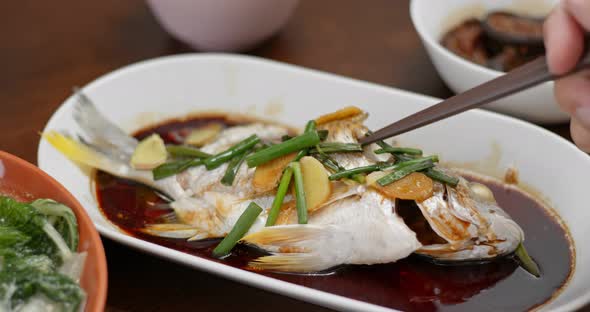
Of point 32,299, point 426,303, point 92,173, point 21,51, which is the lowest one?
point 426,303

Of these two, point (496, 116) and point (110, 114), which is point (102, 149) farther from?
point (496, 116)

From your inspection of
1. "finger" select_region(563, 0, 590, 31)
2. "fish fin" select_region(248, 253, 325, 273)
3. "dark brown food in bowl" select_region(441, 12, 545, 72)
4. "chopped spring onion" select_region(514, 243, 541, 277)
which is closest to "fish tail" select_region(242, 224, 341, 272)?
"fish fin" select_region(248, 253, 325, 273)

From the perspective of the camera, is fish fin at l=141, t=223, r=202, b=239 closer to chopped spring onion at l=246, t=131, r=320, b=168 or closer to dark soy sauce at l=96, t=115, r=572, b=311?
dark soy sauce at l=96, t=115, r=572, b=311

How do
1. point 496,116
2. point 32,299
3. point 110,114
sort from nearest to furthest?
point 32,299, point 496,116, point 110,114

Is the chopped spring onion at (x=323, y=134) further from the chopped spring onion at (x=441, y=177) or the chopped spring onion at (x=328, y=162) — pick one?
the chopped spring onion at (x=441, y=177)

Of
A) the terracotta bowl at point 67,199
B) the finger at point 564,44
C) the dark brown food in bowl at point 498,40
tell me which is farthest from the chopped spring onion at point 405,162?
the dark brown food in bowl at point 498,40

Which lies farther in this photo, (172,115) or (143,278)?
(172,115)

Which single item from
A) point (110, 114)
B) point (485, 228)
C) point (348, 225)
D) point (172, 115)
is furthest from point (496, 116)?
point (110, 114)
